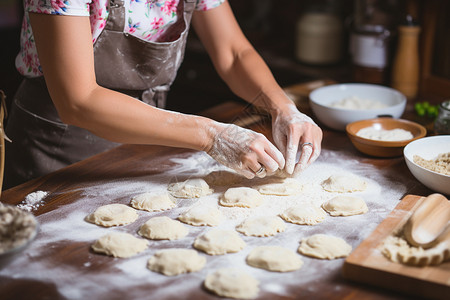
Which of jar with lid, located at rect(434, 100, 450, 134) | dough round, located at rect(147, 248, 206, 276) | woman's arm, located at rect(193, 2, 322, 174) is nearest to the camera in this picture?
dough round, located at rect(147, 248, 206, 276)

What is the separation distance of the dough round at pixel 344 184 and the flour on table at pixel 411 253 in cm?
36

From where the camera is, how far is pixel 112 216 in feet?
4.75

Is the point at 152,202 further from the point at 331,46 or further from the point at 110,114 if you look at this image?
the point at 331,46

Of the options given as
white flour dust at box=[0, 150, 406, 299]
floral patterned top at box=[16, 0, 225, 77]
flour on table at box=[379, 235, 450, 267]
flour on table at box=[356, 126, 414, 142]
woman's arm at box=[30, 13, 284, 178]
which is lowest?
white flour dust at box=[0, 150, 406, 299]

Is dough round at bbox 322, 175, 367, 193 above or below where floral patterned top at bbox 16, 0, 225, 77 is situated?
below

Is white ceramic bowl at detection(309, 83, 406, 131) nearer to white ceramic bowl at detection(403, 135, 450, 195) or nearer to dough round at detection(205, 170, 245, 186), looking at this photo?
white ceramic bowl at detection(403, 135, 450, 195)

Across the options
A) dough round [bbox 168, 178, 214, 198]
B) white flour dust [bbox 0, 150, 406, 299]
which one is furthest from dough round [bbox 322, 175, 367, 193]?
dough round [bbox 168, 178, 214, 198]

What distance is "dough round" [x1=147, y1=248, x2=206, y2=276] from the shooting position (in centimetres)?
122

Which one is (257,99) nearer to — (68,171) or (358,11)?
(68,171)

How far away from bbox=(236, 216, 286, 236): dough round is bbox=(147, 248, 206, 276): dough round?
0.18 m

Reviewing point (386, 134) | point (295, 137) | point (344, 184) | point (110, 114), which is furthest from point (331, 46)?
point (110, 114)

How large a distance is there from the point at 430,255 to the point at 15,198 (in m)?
1.20

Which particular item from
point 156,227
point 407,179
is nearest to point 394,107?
point 407,179

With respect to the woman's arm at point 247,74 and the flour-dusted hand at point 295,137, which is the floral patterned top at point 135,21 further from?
the flour-dusted hand at point 295,137
